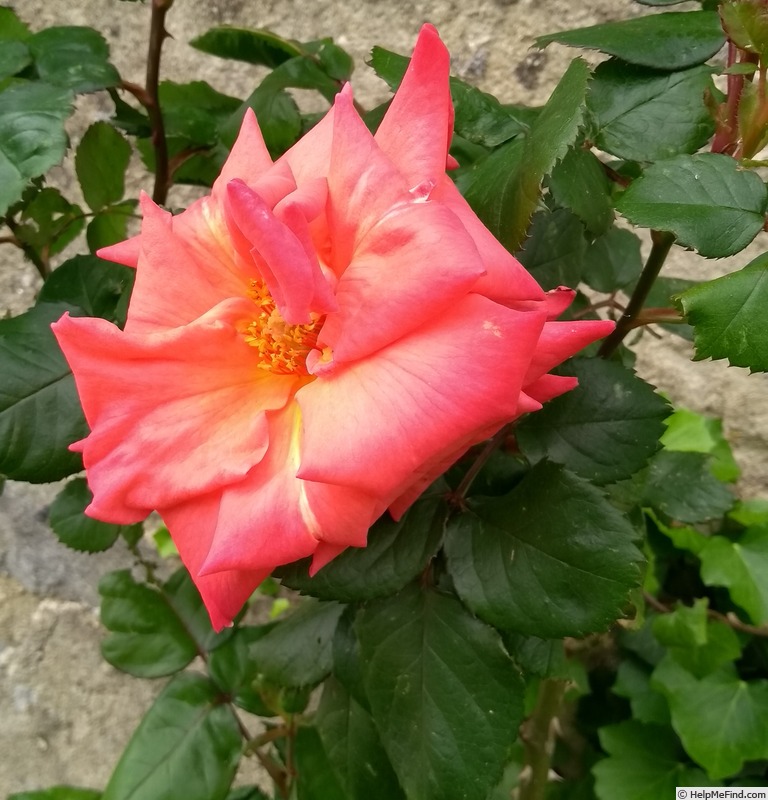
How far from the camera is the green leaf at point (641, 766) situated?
70 cm

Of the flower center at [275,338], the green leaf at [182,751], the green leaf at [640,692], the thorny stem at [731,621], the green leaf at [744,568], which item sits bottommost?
the green leaf at [640,692]

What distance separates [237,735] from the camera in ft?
1.85

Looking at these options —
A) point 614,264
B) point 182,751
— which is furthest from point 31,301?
point 614,264

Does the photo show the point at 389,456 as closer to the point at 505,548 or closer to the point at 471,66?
the point at 505,548

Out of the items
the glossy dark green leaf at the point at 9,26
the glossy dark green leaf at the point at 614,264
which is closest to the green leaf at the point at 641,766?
the glossy dark green leaf at the point at 614,264

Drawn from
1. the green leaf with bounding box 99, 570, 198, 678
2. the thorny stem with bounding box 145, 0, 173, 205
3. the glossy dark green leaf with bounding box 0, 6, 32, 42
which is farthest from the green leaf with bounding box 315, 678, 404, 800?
the glossy dark green leaf with bounding box 0, 6, 32, 42

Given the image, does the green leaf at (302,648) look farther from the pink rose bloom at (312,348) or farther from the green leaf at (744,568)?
the green leaf at (744,568)

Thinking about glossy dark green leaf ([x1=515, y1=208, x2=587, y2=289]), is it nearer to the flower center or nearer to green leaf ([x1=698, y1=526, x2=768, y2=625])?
the flower center

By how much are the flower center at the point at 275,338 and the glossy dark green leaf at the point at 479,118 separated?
117mm

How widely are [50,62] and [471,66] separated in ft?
1.35

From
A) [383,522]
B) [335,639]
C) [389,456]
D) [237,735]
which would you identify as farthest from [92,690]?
[389,456]

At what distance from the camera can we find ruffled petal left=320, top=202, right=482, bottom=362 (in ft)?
0.76

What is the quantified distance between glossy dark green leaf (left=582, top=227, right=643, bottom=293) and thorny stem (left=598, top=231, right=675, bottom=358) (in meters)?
0.11

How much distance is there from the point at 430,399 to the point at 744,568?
1.91ft
